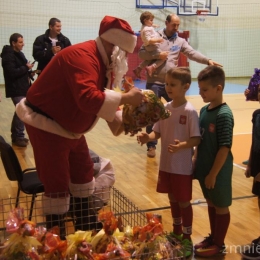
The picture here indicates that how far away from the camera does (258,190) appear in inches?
104

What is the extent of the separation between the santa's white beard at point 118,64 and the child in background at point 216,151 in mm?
495

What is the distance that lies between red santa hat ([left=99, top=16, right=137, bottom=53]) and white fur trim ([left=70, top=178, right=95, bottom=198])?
811 mm

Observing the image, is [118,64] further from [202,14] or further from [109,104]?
[202,14]

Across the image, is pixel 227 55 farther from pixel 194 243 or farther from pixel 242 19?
pixel 194 243

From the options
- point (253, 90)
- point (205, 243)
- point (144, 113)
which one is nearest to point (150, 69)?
point (253, 90)

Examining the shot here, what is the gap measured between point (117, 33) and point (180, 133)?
73cm

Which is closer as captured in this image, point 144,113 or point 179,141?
point 144,113

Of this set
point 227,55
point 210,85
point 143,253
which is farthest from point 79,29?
point 143,253

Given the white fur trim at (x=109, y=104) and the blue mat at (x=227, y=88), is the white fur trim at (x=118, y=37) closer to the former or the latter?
the white fur trim at (x=109, y=104)

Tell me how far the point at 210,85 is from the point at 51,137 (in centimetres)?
95

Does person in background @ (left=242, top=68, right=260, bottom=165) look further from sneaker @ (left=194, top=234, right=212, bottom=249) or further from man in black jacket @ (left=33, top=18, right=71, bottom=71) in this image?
man in black jacket @ (left=33, top=18, right=71, bottom=71)

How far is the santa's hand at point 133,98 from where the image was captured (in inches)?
80.0

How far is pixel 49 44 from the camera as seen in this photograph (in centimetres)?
586

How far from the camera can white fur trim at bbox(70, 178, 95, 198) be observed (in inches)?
96.1
